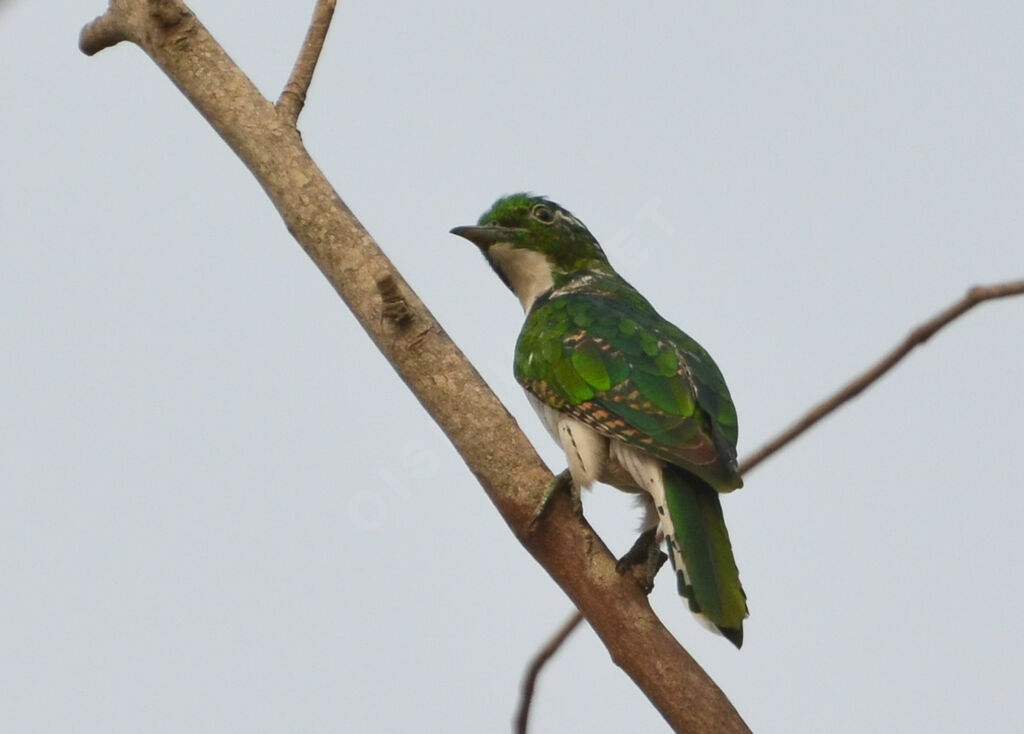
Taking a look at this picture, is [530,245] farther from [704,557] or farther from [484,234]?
[704,557]

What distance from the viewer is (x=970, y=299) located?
3.93m

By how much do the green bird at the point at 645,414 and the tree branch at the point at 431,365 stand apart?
0.58ft

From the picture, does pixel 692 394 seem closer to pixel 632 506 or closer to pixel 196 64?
pixel 632 506

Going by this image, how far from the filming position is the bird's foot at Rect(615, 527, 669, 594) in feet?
13.3

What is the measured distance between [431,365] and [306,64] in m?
1.39

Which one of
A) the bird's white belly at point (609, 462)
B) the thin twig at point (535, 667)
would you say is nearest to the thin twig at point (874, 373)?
the thin twig at point (535, 667)

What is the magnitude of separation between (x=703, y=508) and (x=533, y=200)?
2.19 m

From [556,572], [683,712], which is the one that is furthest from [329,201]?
[683,712]

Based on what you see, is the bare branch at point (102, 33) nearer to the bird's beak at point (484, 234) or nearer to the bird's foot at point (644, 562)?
the bird's beak at point (484, 234)

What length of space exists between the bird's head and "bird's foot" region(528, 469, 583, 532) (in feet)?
6.43

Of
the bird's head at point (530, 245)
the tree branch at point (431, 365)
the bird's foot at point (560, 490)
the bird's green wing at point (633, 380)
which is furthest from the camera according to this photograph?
the bird's head at point (530, 245)

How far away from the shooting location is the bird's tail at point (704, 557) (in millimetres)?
3988

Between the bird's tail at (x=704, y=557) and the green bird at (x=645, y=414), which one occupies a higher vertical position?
the green bird at (x=645, y=414)

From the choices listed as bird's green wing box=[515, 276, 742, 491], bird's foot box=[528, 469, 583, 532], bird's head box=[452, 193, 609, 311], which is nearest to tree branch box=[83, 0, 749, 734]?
bird's foot box=[528, 469, 583, 532]
